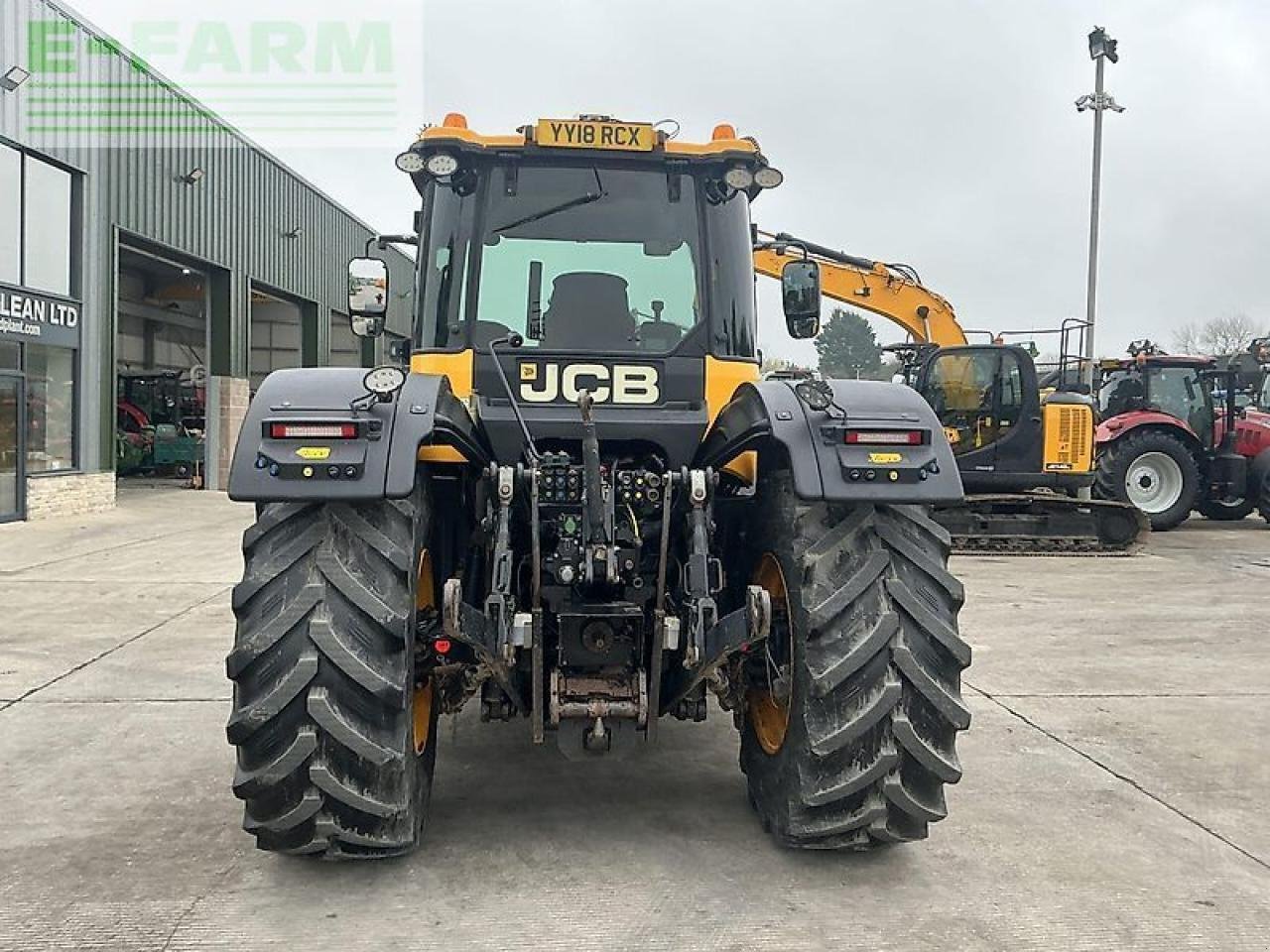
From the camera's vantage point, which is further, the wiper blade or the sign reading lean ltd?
the sign reading lean ltd

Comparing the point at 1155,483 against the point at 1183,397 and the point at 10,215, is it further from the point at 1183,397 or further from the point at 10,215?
the point at 10,215

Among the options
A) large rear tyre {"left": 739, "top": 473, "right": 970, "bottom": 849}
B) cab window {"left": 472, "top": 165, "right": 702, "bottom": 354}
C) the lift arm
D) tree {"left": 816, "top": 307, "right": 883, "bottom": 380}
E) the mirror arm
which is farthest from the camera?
tree {"left": 816, "top": 307, "right": 883, "bottom": 380}

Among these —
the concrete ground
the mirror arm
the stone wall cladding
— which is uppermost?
the mirror arm

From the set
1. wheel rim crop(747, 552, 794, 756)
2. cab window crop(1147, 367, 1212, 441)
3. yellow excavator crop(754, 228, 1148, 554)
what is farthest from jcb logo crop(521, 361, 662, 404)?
cab window crop(1147, 367, 1212, 441)

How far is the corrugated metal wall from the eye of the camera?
51.3 ft

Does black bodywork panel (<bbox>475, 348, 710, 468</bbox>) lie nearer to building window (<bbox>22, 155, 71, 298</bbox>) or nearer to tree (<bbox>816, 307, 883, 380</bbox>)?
building window (<bbox>22, 155, 71, 298</bbox>)

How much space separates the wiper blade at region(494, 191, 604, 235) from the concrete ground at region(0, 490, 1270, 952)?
2.27 meters

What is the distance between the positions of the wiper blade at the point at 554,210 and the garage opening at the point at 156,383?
19.9 meters

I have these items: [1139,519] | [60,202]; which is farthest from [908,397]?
[60,202]

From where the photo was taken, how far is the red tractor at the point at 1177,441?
14.7 metres

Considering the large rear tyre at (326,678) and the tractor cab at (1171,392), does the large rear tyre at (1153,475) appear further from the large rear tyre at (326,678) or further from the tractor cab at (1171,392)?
the large rear tyre at (326,678)

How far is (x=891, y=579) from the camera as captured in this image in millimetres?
3498

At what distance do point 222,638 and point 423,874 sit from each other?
4569mm

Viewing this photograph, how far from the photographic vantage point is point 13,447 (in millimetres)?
14945
